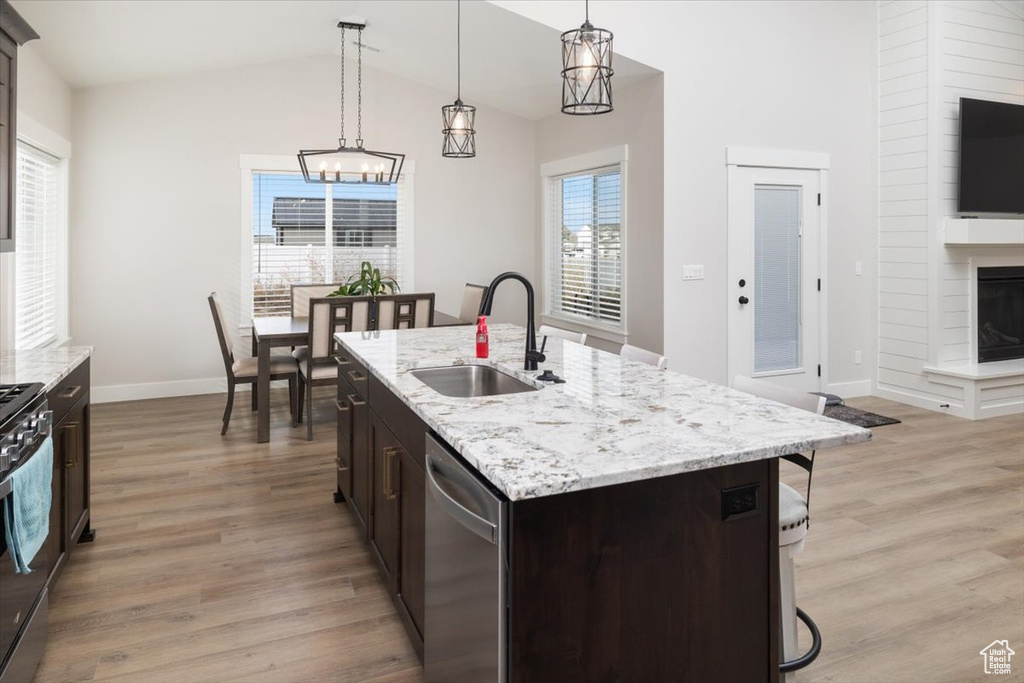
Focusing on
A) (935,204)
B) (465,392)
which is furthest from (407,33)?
(935,204)

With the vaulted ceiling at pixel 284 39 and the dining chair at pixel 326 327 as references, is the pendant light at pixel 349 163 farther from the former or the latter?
the dining chair at pixel 326 327

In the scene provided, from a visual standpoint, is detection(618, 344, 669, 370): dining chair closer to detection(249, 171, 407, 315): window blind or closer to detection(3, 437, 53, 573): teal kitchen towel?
detection(3, 437, 53, 573): teal kitchen towel

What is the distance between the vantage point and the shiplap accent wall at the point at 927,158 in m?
5.77

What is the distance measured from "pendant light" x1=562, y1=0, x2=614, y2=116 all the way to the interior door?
3.33m

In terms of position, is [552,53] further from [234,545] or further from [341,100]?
[234,545]

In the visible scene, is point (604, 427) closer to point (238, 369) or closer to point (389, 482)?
point (389, 482)

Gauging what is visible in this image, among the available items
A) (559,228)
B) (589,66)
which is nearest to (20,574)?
(589,66)

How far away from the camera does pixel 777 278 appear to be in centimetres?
596

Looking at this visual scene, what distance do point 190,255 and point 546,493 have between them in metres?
5.94

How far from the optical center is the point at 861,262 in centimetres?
631

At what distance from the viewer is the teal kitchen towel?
1.78 m

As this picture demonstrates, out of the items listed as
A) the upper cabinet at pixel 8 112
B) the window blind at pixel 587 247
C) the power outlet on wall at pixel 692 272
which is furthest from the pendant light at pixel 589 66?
the window blind at pixel 587 247

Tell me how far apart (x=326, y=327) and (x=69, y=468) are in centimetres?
235

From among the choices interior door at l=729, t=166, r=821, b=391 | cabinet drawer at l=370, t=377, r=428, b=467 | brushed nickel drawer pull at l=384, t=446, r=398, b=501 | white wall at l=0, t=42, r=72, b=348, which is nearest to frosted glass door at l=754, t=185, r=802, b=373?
interior door at l=729, t=166, r=821, b=391
